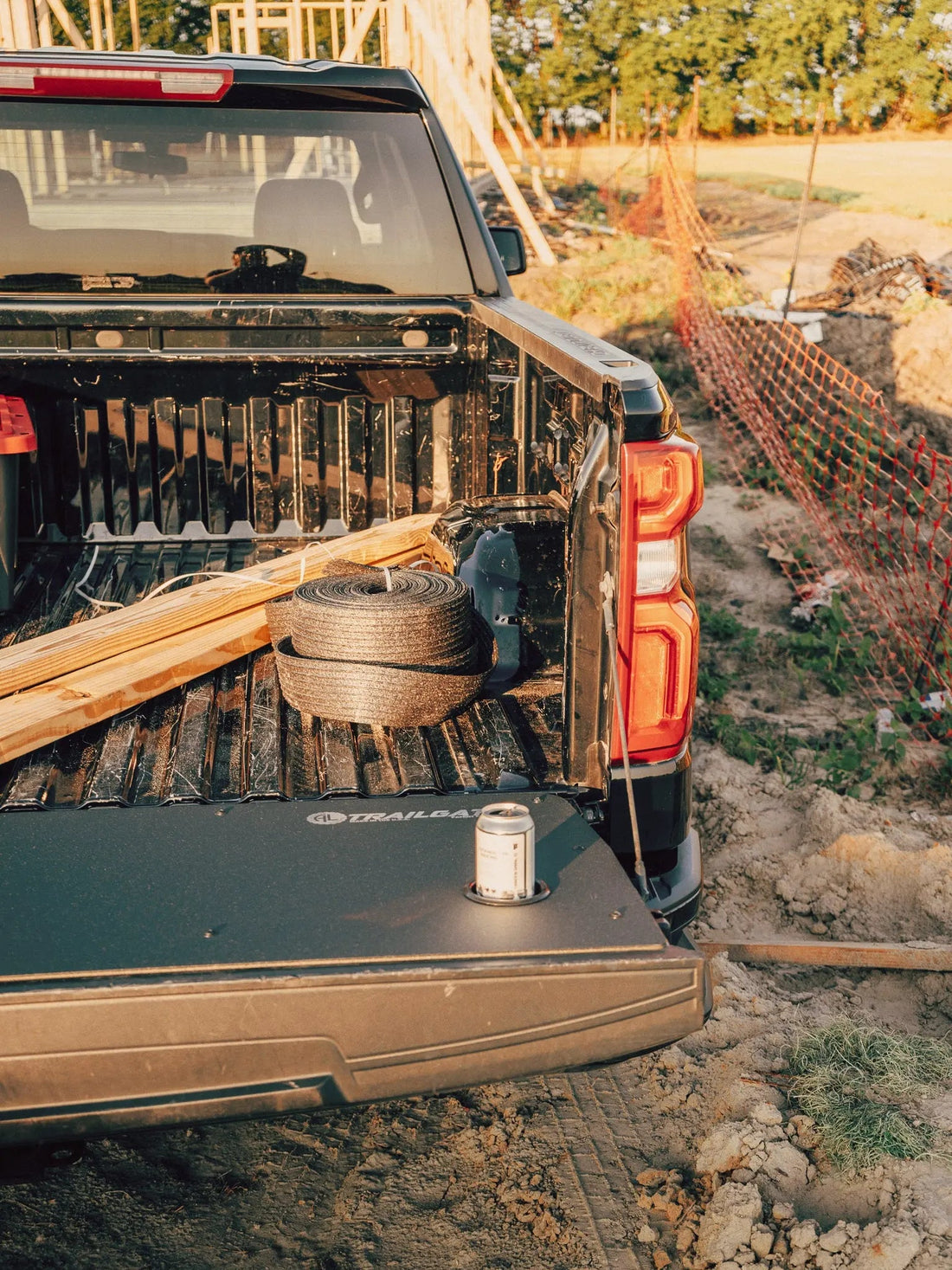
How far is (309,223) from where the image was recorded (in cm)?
421

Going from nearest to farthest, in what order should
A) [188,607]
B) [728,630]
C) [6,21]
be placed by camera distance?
[188,607], [728,630], [6,21]

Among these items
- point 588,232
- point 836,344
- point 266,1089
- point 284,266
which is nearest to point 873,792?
point 284,266

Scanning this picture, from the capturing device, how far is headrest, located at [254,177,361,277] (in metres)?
4.18

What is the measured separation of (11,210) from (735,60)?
37.9 metres

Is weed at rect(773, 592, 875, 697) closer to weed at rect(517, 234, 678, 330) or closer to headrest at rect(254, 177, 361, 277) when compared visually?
headrest at rect(254, 177, 361, 277)

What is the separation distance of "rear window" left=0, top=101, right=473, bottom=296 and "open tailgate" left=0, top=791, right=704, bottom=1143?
7.91 feet

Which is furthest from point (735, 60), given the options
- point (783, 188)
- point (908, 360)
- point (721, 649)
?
point (721, 649)

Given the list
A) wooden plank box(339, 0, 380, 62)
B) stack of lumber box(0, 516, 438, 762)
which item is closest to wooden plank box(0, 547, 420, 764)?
stack of lumber box(0, 516, 438, 762)

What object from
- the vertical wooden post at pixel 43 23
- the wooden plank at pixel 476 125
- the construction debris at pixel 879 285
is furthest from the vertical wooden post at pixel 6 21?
the construction debris at pixel 879 285

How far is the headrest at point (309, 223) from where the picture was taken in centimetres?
418

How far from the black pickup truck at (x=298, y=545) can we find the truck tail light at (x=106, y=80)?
10mm

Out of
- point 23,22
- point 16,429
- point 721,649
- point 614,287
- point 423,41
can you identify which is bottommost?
point 721,649

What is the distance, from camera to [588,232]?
17391mm

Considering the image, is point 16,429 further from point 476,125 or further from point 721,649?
point 476,125
